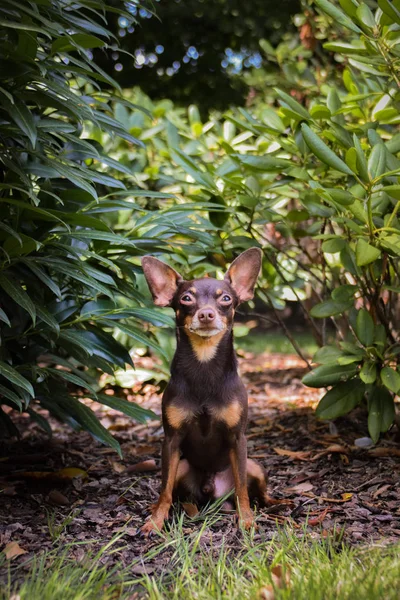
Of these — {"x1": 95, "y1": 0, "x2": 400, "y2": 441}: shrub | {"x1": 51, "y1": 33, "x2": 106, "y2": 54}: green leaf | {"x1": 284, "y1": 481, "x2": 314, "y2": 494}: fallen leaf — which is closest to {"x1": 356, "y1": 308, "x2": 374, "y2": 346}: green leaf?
{"x1": 95, "y1": 0, "x2": 400, "y2": 441}: shrub

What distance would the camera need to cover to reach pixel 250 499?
142 inches

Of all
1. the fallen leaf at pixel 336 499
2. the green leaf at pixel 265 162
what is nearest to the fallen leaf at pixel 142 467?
the fallen leaf at pixel 336 499

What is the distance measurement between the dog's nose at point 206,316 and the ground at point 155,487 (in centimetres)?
88

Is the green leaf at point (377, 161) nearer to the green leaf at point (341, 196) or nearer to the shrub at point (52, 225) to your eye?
the green leaf at point (341, 196)

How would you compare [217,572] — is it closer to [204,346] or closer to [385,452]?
[204,346]

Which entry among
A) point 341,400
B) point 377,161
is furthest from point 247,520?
point 377,161

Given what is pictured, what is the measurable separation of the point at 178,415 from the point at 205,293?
1.82 ft

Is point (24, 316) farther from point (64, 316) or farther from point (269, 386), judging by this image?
point (269, 386)

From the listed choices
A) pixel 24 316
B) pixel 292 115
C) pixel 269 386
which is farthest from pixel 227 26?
pixel 24 316

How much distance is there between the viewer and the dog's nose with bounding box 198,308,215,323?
10.1ft

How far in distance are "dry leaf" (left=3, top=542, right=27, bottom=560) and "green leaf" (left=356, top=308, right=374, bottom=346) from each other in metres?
2.05

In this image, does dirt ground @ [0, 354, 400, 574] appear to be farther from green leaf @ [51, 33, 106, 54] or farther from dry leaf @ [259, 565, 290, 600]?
green leaf @ [51, 33, 106, 54]

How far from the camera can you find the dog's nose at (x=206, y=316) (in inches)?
121

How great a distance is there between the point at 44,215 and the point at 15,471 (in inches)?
62.2
